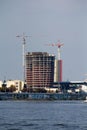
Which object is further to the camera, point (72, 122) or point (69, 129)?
point (72, 122)

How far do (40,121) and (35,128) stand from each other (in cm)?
989

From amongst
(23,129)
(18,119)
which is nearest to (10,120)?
(18,119)

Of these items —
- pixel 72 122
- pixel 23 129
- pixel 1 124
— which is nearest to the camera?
pixel 23 129

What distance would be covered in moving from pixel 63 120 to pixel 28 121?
5.17 meters

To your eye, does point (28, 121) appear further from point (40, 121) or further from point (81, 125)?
point (81, 125)

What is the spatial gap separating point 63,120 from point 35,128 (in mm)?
13109

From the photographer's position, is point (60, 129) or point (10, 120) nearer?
point (60, 129)

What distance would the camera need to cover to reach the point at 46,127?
70.8m

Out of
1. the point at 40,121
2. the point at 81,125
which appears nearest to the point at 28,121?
the point at 40,121

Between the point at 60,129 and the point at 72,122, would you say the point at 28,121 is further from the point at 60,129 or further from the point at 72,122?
the point at 60,129

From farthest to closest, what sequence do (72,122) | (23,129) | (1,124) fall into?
(72,122)
(1,124)
(23,129)

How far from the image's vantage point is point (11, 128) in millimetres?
69062

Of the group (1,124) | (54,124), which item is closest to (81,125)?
(54,124)

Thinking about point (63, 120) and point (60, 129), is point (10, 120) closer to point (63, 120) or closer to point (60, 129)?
point (63, 120)
